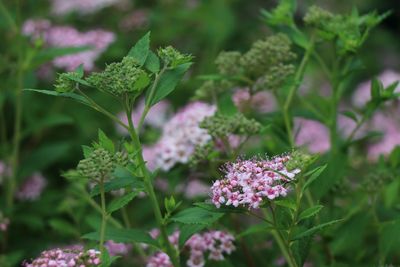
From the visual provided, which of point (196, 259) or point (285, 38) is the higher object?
point (285, 38)

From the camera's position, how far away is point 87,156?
63.3 inches

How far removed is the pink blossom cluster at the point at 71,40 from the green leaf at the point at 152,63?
1.22 m

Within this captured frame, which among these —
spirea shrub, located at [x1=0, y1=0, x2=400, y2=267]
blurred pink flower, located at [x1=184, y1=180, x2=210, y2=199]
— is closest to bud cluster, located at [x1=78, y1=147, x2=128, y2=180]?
spirea shrub, located at [x1=0, y1=0, x2=400, y2=267]

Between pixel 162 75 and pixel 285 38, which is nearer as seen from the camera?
pixel 162 75

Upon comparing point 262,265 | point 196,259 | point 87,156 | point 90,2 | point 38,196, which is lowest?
point 262,265

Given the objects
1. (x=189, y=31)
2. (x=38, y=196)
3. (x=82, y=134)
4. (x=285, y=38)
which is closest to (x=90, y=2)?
(x=189, y=31)

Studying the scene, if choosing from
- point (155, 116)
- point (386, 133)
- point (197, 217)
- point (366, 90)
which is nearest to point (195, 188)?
point (155, 116)

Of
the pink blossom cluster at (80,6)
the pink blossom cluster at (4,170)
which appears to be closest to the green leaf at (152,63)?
the pink blossom cluster at (4,170)

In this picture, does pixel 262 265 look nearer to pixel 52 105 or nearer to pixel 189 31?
pixel 52 105

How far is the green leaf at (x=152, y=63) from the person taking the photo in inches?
65.8

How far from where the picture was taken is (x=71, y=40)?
10.1ft

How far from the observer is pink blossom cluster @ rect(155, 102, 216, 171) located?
7.31 ft

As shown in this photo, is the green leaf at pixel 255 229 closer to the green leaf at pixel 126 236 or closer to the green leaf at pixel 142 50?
the green leaf at pixel 126 236

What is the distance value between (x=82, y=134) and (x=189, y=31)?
0.98 m
